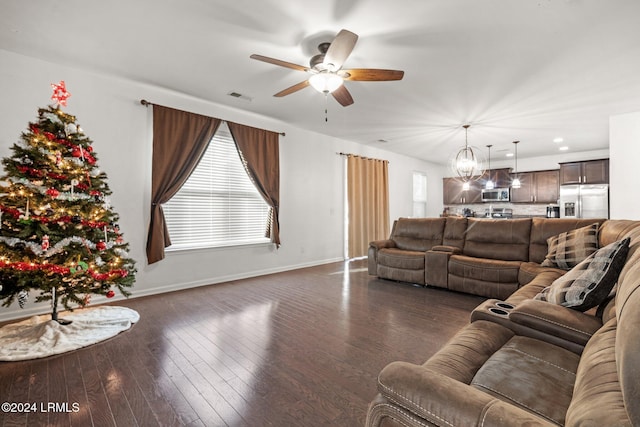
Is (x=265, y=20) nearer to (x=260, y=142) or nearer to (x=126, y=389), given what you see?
(x=260, y=142)

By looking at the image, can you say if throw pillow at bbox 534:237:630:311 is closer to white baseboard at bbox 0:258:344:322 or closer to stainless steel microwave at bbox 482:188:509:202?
white baseboard at bbox 0:258:344:322

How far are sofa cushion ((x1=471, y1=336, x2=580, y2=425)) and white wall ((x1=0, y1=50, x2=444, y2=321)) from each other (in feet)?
12.9

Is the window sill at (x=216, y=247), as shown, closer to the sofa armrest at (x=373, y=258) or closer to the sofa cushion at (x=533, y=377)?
the sofa armrest at (x=373, y=258)

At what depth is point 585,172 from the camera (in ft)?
23.2

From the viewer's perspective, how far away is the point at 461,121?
522 centimetres

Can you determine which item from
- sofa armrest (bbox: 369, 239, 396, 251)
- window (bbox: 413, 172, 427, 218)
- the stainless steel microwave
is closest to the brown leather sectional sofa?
sofa armrest (bbox: 369, 239, 396, 251)

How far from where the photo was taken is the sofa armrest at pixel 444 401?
77 cm

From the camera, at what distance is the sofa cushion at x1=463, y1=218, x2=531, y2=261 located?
3850 millimetres

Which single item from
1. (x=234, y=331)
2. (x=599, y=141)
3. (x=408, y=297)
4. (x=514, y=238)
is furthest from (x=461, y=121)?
(x=234, y=331)

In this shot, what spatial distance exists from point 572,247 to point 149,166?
5086 mm

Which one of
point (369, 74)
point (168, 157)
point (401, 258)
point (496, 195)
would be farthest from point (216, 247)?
point (496, 195)

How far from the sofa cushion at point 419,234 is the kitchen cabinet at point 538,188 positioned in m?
5.25

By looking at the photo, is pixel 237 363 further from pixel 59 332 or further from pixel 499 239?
pixel 499 239

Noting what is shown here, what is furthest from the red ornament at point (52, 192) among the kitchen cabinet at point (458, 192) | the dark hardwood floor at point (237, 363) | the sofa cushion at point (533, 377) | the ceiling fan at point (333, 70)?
the kitchen cabinet at point (458, 192)
